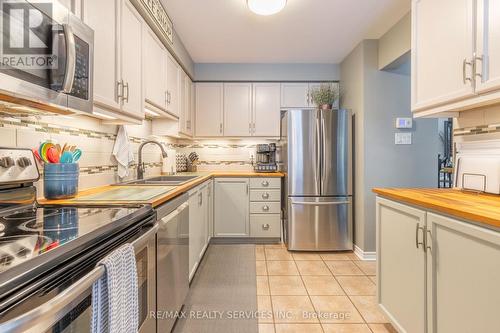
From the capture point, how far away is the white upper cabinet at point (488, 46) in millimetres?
1322

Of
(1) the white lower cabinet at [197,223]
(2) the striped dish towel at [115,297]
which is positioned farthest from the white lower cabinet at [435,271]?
(1) the white lower cabinet at [197,223]

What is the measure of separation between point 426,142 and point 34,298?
11.3 ft

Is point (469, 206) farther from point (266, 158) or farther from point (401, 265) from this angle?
point (266, 158)

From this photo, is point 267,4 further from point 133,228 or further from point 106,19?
point 133,228

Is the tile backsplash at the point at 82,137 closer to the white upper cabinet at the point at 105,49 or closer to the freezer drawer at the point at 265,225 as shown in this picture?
the white upper cabinet at the point at 105,49

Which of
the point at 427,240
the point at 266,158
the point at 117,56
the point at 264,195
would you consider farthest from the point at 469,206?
the point at 266,158

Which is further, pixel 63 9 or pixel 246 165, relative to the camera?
pixel 246 165

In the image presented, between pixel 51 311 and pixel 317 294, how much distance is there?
2.06 m

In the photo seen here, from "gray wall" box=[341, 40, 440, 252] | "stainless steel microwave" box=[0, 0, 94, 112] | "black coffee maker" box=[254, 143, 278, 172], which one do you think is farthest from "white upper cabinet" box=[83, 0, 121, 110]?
"gray wall" box=[341, 40, 440, 252]

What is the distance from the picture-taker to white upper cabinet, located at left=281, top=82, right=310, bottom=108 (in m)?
3.91

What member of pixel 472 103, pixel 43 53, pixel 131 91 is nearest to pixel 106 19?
pixel 131 91

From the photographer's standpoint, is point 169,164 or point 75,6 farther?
point 169,164

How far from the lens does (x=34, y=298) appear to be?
61 cm

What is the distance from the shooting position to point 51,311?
62 cm
